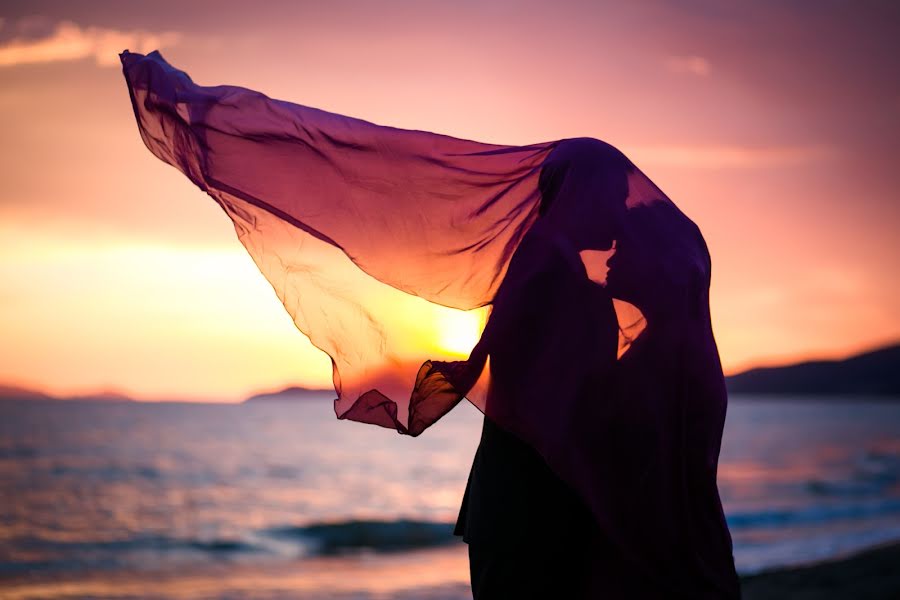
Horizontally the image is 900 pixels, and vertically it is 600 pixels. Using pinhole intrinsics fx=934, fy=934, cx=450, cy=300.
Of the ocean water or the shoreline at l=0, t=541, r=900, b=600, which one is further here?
the ocean water

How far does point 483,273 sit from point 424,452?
3365cm

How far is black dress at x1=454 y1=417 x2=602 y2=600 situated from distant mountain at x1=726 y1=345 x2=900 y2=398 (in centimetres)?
11329

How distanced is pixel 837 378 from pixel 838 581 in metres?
121

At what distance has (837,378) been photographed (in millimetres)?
118625

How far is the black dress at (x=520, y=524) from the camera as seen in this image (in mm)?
2320

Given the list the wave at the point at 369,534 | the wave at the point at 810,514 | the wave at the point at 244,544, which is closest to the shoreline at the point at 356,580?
the wave at the point at 244,544

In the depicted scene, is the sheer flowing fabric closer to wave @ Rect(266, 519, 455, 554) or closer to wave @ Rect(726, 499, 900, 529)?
wave @ Rect(266, 519, 455, 554)

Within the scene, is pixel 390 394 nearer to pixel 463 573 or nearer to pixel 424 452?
pixel 463 573

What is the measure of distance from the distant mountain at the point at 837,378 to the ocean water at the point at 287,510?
264 ft

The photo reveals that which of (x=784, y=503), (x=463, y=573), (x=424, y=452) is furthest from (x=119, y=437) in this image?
(x=463, y=573)

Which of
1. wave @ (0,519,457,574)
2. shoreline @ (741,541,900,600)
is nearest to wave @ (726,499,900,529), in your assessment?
wave @ (0,519,457,574)

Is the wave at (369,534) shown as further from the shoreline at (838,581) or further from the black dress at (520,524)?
the black dress at (520,524)

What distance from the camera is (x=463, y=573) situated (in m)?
10.6

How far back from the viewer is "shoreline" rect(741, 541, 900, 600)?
6.40 meters
